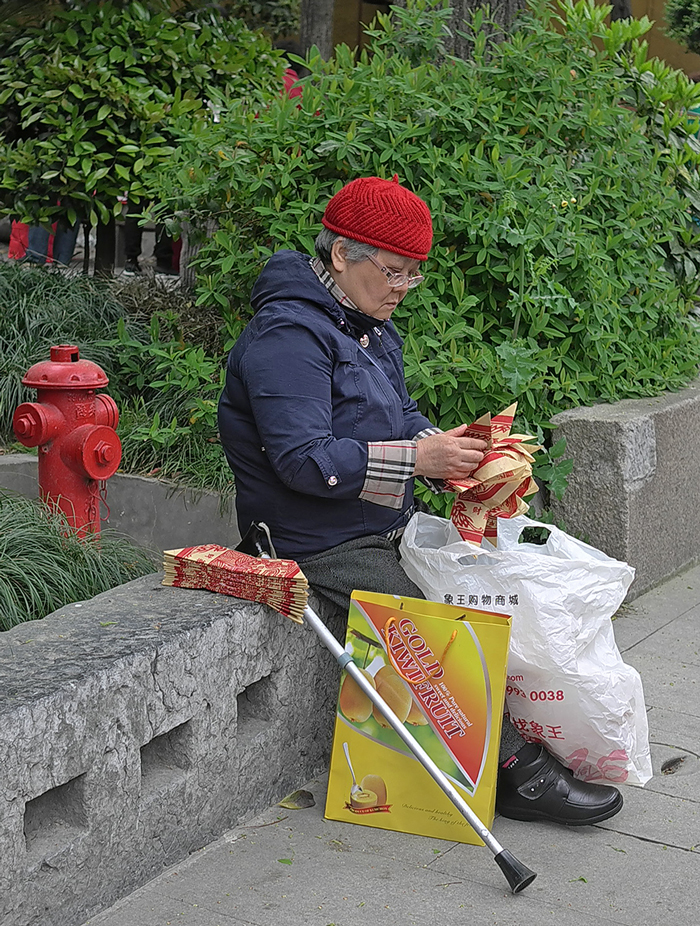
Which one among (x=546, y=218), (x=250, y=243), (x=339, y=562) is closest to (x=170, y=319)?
(x=250, y=243)

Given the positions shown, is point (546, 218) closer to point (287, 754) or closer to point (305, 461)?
point (305, 461)

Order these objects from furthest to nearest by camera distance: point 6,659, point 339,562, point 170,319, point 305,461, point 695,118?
point 695,118 < point 170,319 < point 339,562 < point 305,461 < point 6,659

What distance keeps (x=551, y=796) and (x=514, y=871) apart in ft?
1.25

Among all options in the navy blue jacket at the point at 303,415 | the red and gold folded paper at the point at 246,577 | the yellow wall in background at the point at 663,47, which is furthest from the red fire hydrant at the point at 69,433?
the yellow wall in background at the point at 663,47

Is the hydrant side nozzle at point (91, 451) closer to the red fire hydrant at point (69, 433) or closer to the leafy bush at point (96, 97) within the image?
the red fire hydrant at point (69, 433)

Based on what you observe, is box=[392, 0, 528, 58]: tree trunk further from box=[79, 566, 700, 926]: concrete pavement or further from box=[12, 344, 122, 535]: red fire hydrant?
box=[79, 566, 700, 926]: concrete pavement

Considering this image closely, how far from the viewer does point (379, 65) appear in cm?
486

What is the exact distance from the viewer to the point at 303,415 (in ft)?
9.30

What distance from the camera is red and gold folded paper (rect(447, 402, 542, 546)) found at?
2922mm

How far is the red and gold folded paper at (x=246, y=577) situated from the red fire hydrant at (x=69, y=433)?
87cm

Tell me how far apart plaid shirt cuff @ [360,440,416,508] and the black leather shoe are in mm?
786

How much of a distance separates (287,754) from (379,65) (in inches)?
119

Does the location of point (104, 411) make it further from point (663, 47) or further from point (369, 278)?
point (663, 47)

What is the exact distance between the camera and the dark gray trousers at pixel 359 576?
3.02 meters
